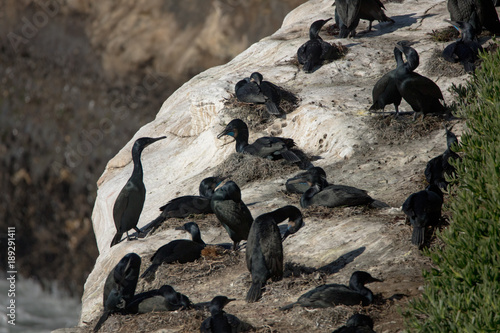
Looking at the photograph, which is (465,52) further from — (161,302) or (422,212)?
(161,302)

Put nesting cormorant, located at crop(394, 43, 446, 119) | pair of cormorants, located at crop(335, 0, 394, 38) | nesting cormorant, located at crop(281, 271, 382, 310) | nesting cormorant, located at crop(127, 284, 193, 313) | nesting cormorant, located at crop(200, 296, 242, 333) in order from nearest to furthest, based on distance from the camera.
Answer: nesting cormorant, located at crop(200, 296, 242, 333) < nesting cormorant, located at crop(281, 271, 382, 310) < nesting cormorant, located at crop(127, 284, 193, 313) < nesting cormorant, located at crop(394, 43, 446, 119) < pair of cormorants, located at crop(335, 0, 394, 38)

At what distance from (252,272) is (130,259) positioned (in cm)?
129

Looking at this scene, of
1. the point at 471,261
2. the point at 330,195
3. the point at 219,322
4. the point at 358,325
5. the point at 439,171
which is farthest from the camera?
the point at 330,195

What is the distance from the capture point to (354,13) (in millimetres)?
13688

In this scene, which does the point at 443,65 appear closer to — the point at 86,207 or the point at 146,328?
the point at 146,328

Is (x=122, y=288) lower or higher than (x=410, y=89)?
lower

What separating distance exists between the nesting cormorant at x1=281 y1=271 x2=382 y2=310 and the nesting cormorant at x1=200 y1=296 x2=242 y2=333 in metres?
0.70

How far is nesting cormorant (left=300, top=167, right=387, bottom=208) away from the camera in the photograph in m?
8.45

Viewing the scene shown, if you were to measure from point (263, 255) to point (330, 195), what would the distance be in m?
1.88

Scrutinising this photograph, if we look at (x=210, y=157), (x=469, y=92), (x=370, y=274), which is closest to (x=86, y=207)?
(x=210, y=157)

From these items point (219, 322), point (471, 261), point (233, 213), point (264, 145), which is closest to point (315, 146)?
point (264, 145)

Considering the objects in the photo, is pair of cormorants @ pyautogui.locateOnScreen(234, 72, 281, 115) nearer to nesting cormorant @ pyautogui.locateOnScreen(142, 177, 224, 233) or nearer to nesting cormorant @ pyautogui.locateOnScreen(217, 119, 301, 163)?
nesting cormorant @ pyautogui.locateOnScreen(217, 119, 301, 163)

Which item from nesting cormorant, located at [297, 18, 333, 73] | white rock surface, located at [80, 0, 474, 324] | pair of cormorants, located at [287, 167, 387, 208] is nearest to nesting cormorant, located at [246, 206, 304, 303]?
white rock surface, located at [80, 0, 474, 324]

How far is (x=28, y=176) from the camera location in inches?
1011
